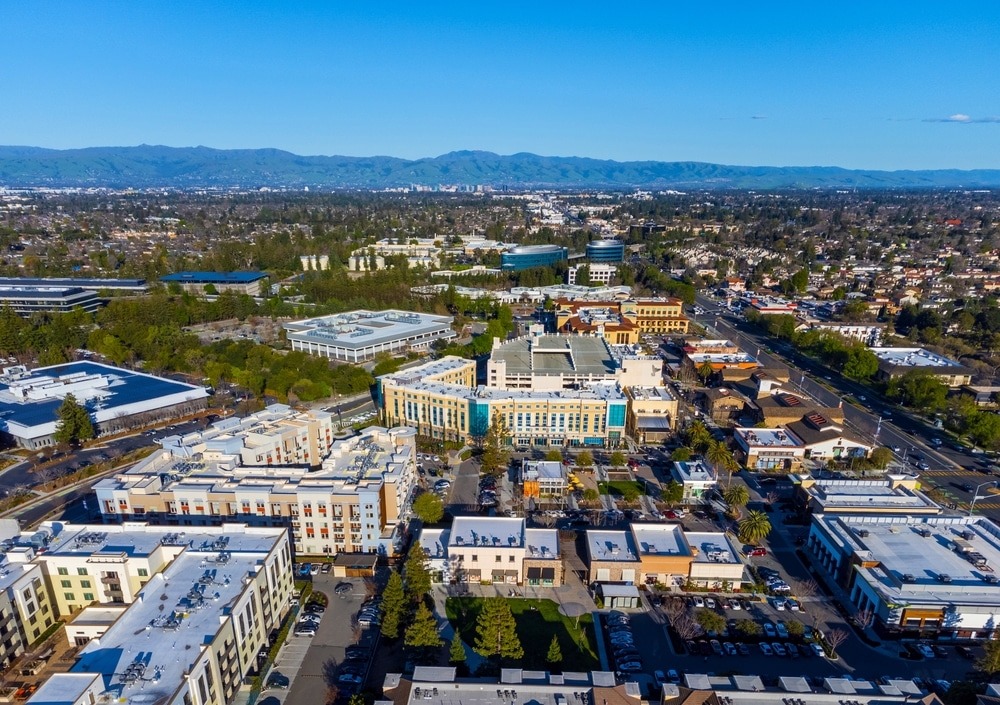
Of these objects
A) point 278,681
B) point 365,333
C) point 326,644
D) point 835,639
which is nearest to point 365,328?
point 365,333

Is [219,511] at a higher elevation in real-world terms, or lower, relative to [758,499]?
higher

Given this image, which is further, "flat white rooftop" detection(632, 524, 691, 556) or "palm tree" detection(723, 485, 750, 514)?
"palm tree" detection(723, 485, 750, 514)

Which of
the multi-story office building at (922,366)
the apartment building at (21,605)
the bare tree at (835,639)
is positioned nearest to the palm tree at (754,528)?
the bare tree at (835,639)

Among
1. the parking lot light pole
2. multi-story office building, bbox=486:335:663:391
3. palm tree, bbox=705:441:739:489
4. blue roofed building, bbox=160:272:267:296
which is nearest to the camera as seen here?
the parking lot light pole

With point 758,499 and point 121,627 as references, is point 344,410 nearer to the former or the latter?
point 121,627

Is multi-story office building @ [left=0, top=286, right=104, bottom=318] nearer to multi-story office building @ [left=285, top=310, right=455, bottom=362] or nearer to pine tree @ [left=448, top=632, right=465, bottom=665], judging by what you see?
multi-story office building @ [left=285, top=310, right=455, bottom=362]

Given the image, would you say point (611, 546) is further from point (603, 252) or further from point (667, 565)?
point (603, 252)

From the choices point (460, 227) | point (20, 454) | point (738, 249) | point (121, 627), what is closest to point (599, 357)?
point (121, 627)

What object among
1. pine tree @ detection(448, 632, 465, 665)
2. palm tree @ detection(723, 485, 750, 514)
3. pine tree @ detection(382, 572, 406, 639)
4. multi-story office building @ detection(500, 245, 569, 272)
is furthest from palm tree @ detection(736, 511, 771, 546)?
multi-story office building @ detection(500, 245, 569, 272)
